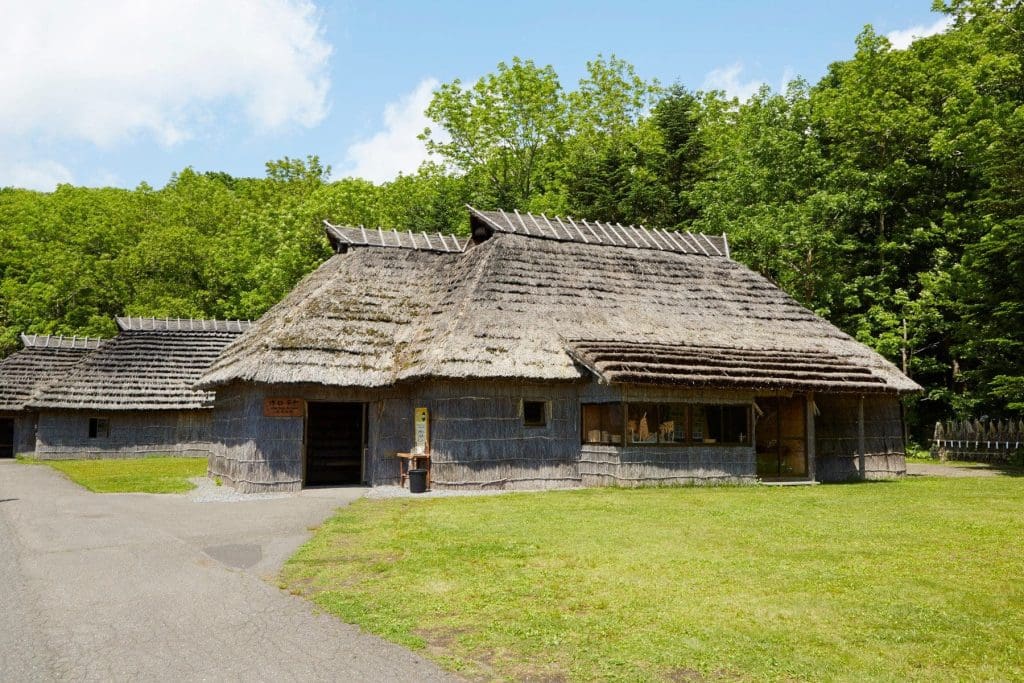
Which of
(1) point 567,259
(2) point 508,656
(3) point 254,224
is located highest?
(3) point 254,224

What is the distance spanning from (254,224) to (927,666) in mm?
52372

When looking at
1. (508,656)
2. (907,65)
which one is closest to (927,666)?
(508,656)

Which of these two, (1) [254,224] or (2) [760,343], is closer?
(2) [760,343]

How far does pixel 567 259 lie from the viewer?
23609 mm

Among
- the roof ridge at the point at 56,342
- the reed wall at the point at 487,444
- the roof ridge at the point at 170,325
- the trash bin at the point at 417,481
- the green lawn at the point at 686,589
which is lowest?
the green lawn at the point at 686,589

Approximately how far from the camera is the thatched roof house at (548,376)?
18672 millimetres

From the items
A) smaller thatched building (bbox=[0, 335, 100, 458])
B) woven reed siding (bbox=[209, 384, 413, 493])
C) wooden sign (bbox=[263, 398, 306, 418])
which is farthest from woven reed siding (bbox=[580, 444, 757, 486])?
smaller thatched building (bbox=[0, 335, 100, 458])

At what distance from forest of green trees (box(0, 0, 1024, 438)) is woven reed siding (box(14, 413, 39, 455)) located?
14098 mm

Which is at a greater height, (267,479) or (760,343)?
(760,343)

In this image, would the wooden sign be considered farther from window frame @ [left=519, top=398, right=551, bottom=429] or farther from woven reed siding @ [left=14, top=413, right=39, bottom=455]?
woven reed siding @ [left=14, top=413, right=39, bottom=455]

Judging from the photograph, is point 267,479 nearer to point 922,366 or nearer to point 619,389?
point 619,389

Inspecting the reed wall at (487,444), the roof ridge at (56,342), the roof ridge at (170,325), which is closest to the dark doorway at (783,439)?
the reed wall at (487,444)

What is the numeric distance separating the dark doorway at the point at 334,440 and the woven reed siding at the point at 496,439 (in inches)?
216

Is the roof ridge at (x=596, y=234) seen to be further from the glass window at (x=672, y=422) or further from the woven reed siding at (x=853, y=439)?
the glass window at (x=672, y=422)
